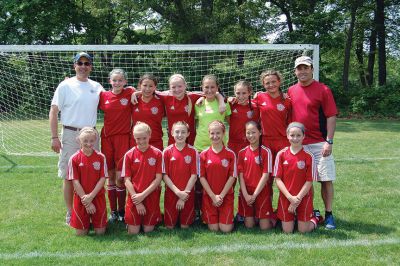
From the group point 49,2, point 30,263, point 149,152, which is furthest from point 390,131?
point 49,2

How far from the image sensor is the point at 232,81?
12844 millimetres

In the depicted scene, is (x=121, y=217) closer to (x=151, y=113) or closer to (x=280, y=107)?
(x=151, y=113)

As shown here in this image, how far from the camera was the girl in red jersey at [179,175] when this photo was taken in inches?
182

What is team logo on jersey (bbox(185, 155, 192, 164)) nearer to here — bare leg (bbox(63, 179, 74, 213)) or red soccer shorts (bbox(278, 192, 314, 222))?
red soccer shorts (bbox(278, 192, 314, 222))

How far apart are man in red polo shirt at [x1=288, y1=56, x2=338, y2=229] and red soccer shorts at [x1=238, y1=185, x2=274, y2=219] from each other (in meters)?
0.61

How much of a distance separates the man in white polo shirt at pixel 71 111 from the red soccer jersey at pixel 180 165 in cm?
102

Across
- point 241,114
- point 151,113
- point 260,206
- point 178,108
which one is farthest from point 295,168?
point 151,113

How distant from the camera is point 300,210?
→ 4.48 metres

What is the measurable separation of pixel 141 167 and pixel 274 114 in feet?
5.23

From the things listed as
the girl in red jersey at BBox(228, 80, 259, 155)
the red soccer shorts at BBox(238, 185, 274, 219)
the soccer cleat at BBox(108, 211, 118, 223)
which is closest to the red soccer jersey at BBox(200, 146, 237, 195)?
the red soccer shorts at BBox(238, 185, 274, 219)

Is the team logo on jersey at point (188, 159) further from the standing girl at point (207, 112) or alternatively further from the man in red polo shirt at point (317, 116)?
the man in red polo shirt at point (317, 116)

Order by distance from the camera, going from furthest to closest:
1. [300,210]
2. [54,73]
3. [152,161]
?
[54,73], [152,161], [300,210]

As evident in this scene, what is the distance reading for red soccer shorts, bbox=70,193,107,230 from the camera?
14.5ft

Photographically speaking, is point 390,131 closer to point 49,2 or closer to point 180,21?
point 180,21
